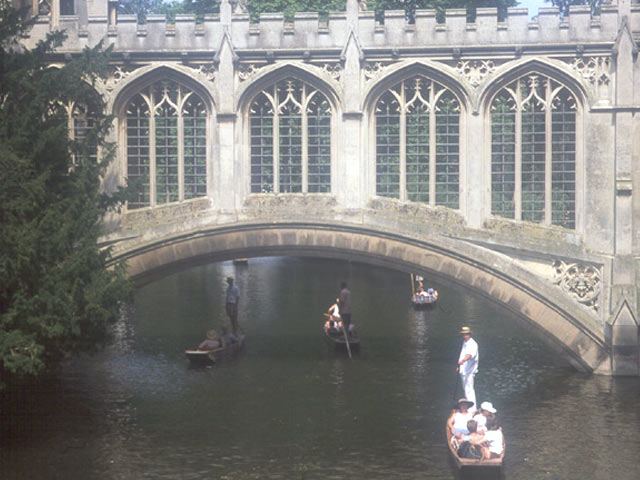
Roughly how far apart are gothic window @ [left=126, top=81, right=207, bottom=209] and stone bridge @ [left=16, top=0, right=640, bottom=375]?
0.05 m

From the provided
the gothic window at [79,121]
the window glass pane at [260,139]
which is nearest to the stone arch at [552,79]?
the window glass pane at [260,139]

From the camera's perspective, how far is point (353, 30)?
2709cm

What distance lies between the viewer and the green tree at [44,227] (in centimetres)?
2023

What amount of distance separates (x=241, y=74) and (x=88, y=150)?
15.8ft

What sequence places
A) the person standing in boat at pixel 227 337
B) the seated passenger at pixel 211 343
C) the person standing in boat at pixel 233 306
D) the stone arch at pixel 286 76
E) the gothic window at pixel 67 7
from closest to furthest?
1. the stone arch at pixel 286 76
2. the seated passenger at pixel 211 343
3. the person standing in boat at pixel 227 337
4. the person standing in boat at pixel 233 306
5. the gothic window at pixel 67 7

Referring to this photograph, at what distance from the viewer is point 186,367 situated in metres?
30.1

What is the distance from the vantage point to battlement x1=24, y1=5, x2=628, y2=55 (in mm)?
26859

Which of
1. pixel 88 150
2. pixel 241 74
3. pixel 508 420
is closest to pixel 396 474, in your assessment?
pixel 508 420

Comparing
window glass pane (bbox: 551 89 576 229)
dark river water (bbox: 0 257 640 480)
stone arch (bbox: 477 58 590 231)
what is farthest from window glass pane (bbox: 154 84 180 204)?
window glass pane (bbox: 551 89 576 229)

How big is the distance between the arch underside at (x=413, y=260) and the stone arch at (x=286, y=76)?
117 inches

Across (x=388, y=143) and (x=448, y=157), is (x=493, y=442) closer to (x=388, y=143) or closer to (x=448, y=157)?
(x=448, y=157)

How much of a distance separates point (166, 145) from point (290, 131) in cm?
302

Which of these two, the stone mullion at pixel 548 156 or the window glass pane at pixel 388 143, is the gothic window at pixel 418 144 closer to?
the window glass pane at pixel 388 143

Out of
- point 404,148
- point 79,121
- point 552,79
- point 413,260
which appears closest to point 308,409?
point 413,260
